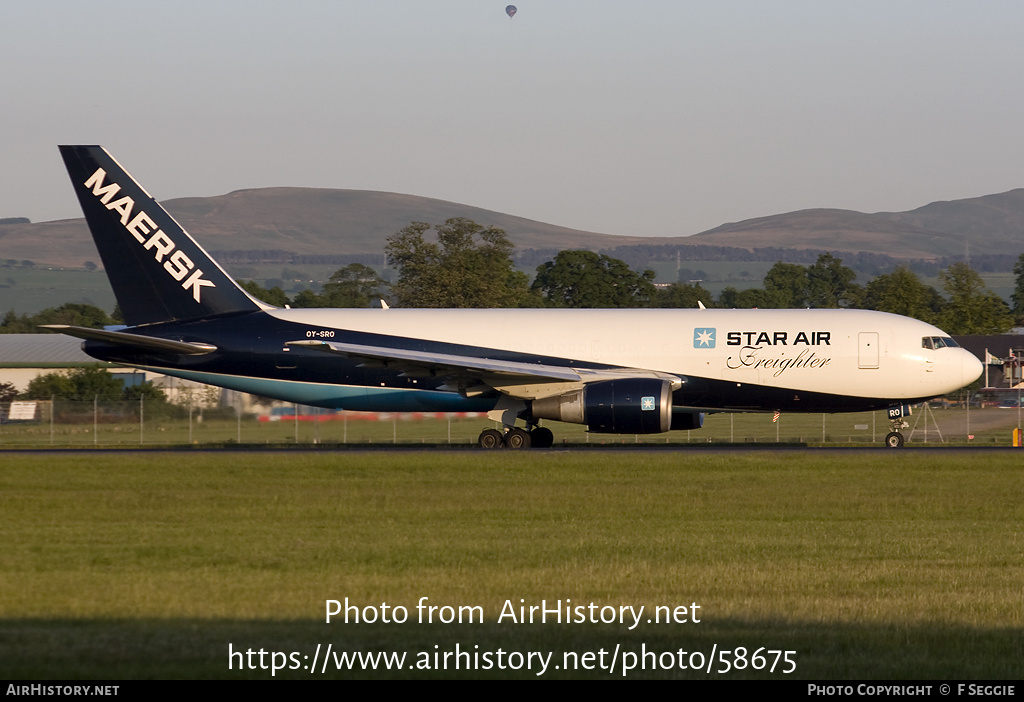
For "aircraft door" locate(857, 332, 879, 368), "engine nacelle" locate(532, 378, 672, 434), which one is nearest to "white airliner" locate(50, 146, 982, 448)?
"aircraft door" locate(857, 332, 879, 368)

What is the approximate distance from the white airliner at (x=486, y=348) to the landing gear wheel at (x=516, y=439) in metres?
0.04

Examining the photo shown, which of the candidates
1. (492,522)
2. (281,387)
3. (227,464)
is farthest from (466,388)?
(492,522)

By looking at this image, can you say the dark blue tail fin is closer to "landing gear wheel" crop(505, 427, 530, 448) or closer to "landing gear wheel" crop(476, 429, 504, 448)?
"landing gear wheel" crop(476, 429, 504, 448)

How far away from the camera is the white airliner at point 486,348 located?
33.4m

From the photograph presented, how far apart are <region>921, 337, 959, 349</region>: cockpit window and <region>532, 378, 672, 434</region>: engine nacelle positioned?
25.0 feet

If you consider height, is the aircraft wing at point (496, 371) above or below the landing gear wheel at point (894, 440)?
above

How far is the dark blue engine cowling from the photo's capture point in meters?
31.0

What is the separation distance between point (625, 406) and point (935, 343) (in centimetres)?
938

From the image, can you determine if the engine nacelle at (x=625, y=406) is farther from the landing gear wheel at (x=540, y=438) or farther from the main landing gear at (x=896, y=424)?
the main landing gear at (x=896, y=424)

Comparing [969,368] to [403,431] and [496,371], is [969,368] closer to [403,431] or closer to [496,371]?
[496,371]

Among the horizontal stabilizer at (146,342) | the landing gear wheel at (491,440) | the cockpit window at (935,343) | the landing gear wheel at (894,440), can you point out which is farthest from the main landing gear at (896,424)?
the horizontal stabilizer at (146,342)

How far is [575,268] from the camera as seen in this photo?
381 feet

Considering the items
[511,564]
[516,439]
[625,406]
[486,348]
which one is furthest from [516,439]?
[511,564]

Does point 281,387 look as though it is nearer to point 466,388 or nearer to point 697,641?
point 466,388
